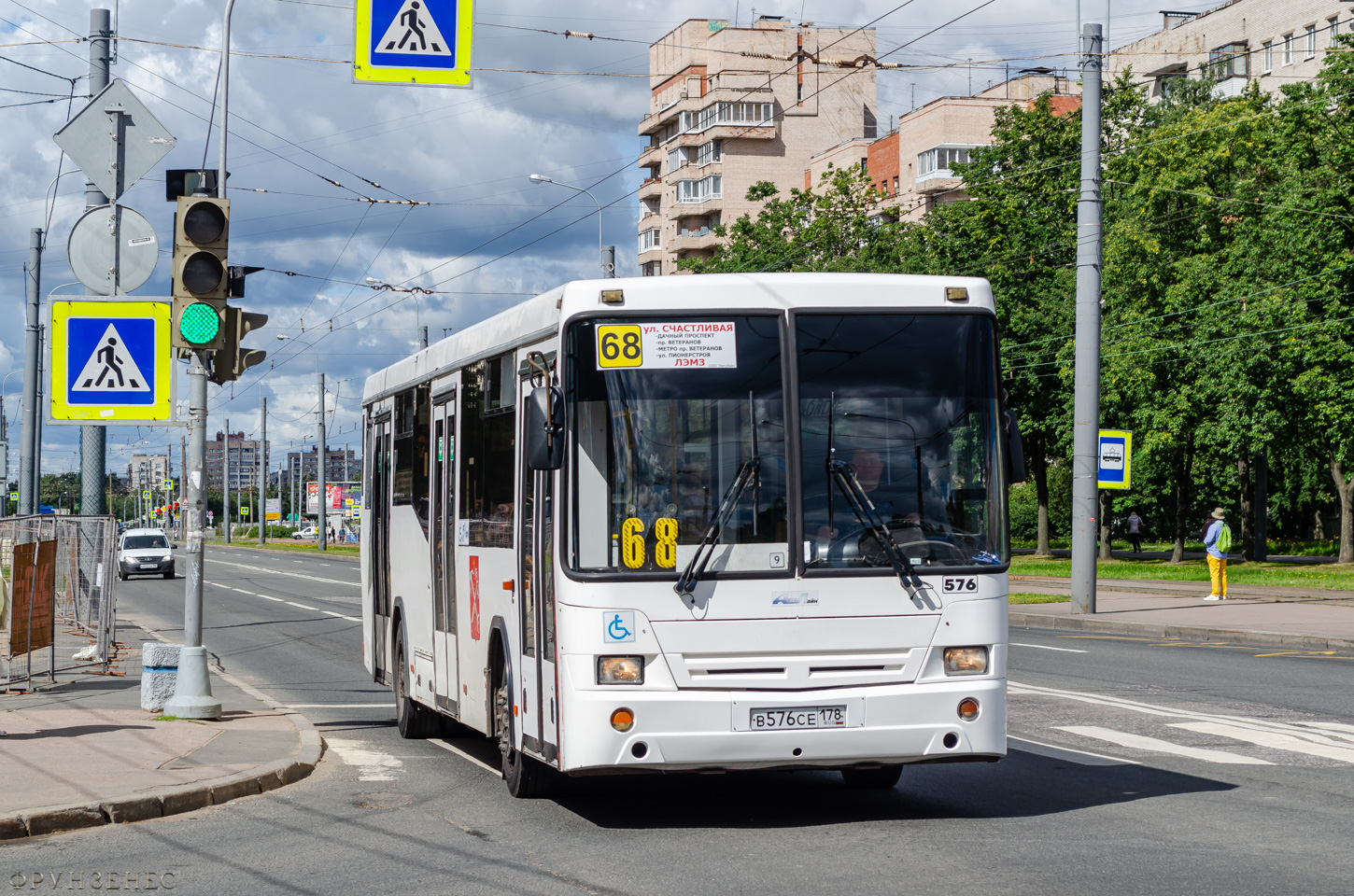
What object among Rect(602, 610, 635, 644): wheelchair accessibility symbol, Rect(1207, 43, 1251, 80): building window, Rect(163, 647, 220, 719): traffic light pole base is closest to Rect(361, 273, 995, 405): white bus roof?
Rect(602, 610, 635, 644): wheelchair accessibility symbol

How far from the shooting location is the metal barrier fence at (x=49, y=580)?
51.7 feet

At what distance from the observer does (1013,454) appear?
8.47 metres

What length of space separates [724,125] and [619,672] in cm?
9085

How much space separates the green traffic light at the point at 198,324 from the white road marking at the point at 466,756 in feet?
11.6

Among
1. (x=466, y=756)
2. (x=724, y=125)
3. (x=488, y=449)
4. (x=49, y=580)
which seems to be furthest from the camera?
(x=724, y=125)

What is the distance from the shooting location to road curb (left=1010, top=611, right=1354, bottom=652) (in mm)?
21453

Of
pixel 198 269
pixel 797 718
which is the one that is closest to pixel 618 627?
pixel 797 718

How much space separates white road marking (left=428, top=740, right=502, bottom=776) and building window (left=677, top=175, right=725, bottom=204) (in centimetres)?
8777

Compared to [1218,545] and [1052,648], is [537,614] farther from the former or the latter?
[1218,545]

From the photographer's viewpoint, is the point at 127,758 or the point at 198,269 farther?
the point at 198,269

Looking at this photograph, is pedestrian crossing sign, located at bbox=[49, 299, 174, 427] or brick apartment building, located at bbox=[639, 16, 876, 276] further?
brick apartment building, located at bbox=[639, 16, 876, 276]

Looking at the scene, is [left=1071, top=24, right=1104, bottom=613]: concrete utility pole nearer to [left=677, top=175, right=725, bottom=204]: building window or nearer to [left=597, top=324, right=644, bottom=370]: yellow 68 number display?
[left=597, top=324, right=644, bottom=370]: yellow 68 number display

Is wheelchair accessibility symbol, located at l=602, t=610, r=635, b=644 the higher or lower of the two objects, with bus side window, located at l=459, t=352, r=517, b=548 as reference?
lower

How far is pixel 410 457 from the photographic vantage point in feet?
40.5
